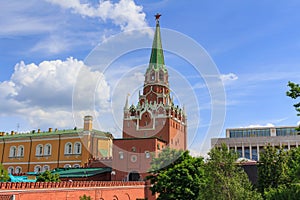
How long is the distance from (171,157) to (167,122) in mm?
16361

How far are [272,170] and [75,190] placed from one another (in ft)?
53.4

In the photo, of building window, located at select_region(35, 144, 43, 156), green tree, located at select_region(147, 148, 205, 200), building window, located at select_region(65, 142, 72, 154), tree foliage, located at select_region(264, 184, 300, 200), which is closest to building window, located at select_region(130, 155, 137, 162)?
green tree, located at select_region(147, 148, 205, 200)

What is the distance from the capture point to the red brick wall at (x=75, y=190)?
2216 cm

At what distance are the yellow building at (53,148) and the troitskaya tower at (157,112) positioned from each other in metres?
6.44

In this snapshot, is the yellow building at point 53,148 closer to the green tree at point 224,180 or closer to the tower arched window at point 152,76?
the tower arched window at point 152,76

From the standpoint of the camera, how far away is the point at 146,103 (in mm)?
53594

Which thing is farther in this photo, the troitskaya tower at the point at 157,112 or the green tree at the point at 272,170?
the troitskaya tower at the point at 157,112

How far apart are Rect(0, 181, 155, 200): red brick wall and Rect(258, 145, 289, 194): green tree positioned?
590 inches

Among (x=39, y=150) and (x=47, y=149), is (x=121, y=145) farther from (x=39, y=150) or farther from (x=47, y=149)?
(x=39, y=150)

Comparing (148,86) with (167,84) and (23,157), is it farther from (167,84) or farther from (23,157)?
(23,157)

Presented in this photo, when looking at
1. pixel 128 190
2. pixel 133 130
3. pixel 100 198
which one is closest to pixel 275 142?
pixel 133 130

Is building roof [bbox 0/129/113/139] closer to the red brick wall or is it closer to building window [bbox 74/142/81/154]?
building window [bbox 74/142/81/154]

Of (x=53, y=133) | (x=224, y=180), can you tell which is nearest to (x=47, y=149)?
(x=53, y=133)

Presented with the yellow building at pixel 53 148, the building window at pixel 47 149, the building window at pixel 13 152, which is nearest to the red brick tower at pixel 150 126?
the yellow building at pixel 53 148
